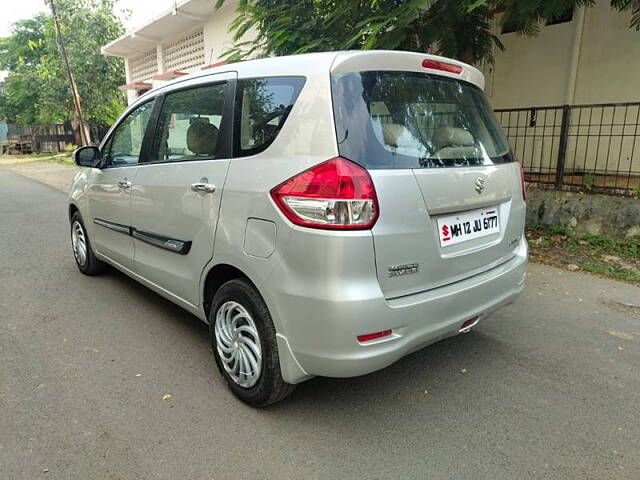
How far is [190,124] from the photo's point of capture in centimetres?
308

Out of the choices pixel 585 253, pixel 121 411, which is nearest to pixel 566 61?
pixel 585 253

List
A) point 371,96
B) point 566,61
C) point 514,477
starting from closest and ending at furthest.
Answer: point 514,477, point 371,96, point 566,61

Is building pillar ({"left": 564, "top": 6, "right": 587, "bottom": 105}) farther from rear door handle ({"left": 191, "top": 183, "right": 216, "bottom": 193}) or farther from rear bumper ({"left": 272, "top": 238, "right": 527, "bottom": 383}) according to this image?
rear door handle ({"left": 191, "top": 183, "right": 216, "bottom": 193})

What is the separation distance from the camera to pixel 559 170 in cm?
642

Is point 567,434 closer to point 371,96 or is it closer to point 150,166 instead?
point 371,96

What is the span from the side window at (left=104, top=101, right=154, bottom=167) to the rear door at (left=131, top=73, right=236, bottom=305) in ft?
0.90

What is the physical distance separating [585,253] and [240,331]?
470 centimetres

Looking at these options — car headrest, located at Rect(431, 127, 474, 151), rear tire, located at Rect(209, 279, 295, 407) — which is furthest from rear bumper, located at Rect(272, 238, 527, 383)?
car headrest, located at Rect(431, 127, 474, 151)

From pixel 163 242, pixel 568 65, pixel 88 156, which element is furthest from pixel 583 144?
pixel 88 156

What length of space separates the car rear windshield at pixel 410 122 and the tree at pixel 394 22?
2068 millimetres

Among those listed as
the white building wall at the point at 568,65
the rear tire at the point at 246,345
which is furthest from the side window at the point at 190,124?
the white building wall at the point at 568,65

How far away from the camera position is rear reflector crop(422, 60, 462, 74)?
8.13 ft

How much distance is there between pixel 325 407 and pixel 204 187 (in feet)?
4.63

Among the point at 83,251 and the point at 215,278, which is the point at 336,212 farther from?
the point at 83,251
